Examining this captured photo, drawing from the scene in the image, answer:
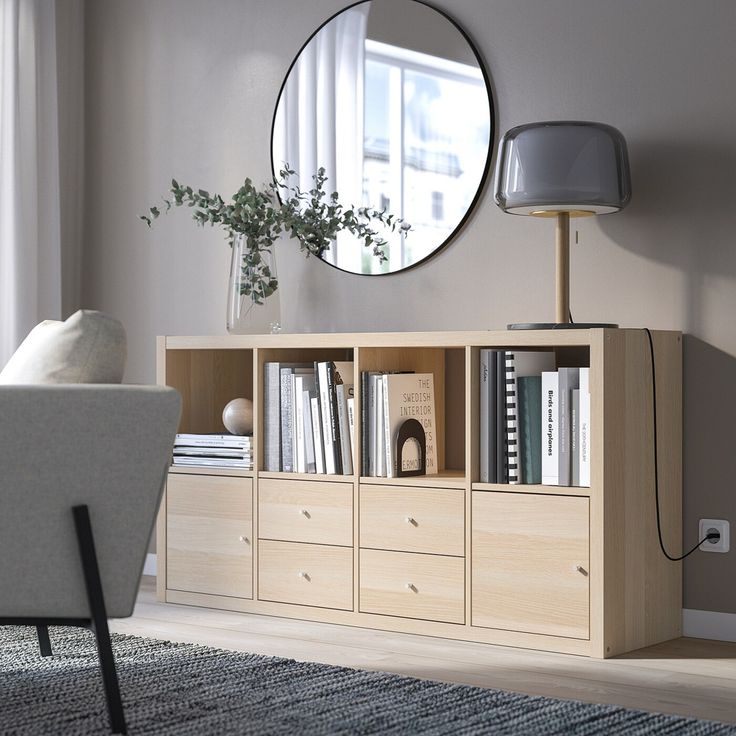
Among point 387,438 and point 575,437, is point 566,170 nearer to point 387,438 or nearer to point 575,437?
point 575,437

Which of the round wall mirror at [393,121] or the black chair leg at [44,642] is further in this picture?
the round wall mirror at [393,121]

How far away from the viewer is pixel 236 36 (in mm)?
4078

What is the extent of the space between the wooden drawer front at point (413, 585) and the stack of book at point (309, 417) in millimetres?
285

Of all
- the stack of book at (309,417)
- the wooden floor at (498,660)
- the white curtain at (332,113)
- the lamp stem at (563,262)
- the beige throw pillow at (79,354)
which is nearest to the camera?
the beige throw pillow at (79,354)

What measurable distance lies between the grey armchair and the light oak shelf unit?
1060 mm

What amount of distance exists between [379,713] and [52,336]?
3.35ft

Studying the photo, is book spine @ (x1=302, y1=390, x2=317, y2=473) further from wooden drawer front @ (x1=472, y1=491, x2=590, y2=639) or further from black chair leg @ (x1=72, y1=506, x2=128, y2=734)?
black chair leg @ (x1=72, y1=506, x2=128, y2=734)

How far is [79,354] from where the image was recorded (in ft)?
8.03

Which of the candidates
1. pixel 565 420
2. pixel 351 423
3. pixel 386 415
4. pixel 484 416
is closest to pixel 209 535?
pixel 351 423

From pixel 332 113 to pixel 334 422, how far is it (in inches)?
41.4

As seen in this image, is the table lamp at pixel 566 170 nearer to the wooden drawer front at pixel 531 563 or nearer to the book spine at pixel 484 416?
the book spine at pixel 484 416

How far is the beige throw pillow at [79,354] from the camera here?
2.44 metres

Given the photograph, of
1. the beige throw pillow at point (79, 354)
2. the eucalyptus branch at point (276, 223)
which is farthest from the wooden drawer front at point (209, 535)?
the beige throw pillow at point (79, 354)

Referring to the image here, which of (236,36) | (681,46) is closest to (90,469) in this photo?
(681,46)
